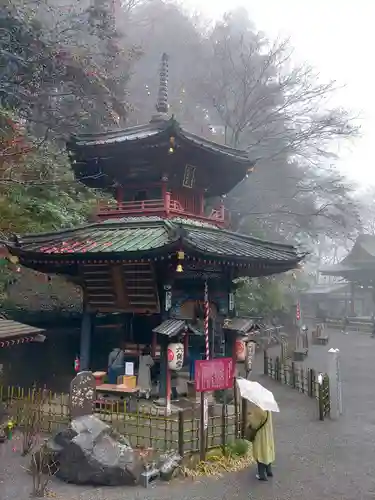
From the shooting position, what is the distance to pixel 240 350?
48.9ft

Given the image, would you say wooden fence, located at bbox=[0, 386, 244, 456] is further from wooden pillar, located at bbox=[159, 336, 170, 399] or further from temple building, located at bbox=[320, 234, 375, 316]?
temple building, located at bbox=[320, 234, 375, 316]

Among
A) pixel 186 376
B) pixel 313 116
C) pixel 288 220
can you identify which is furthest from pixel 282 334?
pixel 186 376

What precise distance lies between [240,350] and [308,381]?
3525 mm

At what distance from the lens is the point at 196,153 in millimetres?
14539

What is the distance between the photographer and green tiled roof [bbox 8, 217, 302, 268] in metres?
12.0

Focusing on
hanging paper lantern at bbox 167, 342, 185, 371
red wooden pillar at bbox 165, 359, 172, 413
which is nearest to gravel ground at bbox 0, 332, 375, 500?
red wooden pillar at bbox 165, 359, 172, 413

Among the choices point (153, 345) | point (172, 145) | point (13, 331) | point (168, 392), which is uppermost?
point (172, 145)

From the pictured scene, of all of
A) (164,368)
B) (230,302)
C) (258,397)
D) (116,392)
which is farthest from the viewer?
(230,302)

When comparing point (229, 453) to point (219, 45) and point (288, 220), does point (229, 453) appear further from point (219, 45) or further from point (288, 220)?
point (219, 45)

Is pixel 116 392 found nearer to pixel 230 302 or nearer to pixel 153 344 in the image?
pixel 153 344

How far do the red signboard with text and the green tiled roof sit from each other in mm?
3138

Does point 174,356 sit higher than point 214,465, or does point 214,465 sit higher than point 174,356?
point 174,356

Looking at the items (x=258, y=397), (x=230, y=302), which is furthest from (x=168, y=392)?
(x=258, y=397)

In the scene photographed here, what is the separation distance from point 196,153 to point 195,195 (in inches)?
81.6
